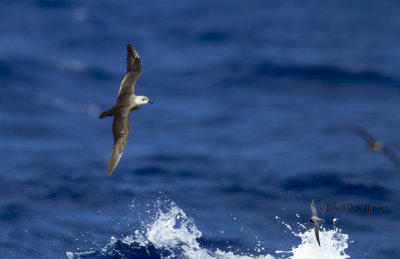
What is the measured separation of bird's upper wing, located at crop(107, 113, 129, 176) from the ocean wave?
8764mm

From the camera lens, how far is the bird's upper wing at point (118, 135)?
20547 mm

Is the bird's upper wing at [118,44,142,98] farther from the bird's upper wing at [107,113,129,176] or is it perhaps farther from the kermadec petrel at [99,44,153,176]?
the bird's upper wing at [107,113,129,176]

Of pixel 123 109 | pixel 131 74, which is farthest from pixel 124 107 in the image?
pixel 131 74

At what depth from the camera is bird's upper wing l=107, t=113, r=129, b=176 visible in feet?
67.4

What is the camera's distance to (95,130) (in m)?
45.3

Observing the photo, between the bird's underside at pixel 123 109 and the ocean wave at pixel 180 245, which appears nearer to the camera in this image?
the bird's underside at pixel 123 109

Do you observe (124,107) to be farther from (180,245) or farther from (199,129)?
(199,129)

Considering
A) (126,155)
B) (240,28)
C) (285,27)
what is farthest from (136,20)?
(126,155)

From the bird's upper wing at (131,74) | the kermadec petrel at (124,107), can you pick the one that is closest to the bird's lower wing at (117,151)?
the kermadec petrel at (124,107)

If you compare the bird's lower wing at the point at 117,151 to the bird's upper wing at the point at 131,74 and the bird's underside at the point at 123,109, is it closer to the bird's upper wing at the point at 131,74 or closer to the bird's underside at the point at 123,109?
the bird's underside at the point at 123,109

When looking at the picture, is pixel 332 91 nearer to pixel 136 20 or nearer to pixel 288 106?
pixel 288 106

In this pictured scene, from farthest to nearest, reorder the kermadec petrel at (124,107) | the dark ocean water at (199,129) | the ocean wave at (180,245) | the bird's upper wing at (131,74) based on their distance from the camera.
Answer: the dark ocean water at (199,129) → the ocean wave at (180,245) → the bird's upper wing at (131,74) → the kermadec petrel at (124,107)

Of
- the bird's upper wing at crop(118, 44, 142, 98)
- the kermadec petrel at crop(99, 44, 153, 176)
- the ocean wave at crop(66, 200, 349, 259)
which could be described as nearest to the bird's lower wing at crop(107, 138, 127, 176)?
the kermadec petrel at crop(99, 44, 153, 176)

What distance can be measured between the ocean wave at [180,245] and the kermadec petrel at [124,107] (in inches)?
346
